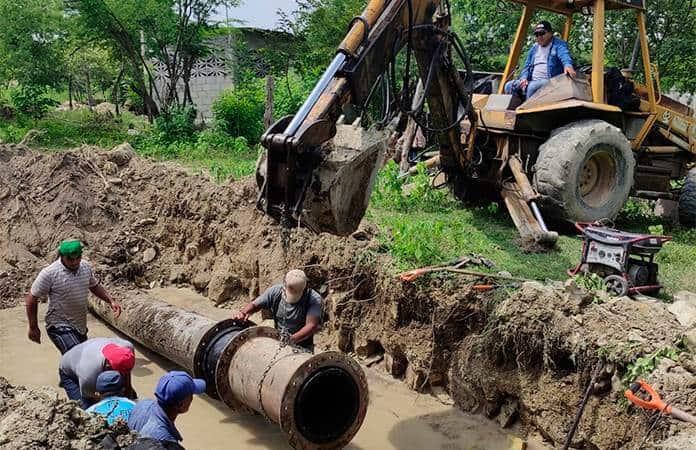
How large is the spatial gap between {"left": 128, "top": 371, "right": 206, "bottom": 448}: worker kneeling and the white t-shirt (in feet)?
21.3

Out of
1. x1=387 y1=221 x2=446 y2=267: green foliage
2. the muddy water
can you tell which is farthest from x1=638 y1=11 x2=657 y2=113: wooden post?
the muddy water

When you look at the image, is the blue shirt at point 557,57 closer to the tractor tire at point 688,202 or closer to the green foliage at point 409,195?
the green foliage at point 409,195

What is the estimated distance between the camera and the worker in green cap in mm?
5531

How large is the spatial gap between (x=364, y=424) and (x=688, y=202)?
6.03 m

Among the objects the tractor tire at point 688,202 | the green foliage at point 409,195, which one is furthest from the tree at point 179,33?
the tractor tire at point 688,202

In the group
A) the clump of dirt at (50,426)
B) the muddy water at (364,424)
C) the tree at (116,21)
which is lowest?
the muddy water at (364,424)

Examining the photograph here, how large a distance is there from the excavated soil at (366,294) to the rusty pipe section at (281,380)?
1.25 meters

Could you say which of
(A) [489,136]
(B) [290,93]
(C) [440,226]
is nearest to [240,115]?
(B) [290,93]

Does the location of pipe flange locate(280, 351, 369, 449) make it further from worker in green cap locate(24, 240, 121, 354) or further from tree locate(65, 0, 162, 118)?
tree locate(65, 0, 162, 118)

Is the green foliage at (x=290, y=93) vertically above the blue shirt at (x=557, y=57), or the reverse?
the blue shirt at (x=557, y=57)

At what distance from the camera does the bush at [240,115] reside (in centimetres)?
1628

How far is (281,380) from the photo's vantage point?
479 centimetres

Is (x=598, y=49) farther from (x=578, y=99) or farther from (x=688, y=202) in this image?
(x=688, y=202)

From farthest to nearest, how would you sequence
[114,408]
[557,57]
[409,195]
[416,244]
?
[409,195], [557,57], [416,244], [114,408]
